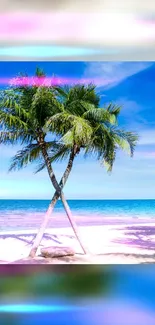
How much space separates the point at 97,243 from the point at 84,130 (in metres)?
1.58

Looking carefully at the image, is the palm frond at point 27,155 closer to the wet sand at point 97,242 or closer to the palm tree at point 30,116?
the palm tree at point 30,116

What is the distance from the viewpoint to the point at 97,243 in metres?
5.00

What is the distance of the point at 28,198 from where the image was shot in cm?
525

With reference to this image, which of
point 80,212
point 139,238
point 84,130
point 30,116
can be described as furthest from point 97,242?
point 30,116

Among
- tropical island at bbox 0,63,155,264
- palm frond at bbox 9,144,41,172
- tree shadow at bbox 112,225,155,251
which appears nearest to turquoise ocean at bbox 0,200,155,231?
tree shadow at bbox 112,225,155,251

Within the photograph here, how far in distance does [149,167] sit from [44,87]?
1831mm

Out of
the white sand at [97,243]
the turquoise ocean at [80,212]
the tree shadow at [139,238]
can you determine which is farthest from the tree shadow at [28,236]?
the tree shadow at [139,238]

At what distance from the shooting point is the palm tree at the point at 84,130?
161 inches

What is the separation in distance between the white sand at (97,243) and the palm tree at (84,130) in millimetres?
375

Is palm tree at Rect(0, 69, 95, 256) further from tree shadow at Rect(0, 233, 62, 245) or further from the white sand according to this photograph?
tree shadow at Rect(0, 233, 62, 245)

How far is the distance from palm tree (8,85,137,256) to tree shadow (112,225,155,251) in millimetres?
1090
